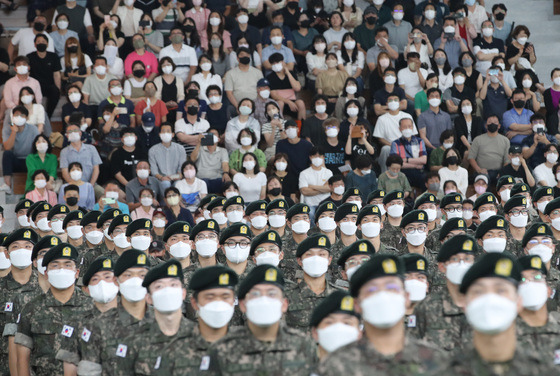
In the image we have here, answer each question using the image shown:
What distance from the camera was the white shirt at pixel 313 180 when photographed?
1337 cm

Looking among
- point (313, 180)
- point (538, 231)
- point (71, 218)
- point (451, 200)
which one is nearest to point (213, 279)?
point (538, 231)

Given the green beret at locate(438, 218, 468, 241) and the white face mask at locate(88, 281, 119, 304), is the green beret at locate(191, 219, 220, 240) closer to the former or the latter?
the white face mask at locate(88, 281, 119, 304)

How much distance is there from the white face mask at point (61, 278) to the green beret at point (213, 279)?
2142mm

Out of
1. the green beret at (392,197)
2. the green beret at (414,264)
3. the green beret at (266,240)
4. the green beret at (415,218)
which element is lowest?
the green beret at (414,264)

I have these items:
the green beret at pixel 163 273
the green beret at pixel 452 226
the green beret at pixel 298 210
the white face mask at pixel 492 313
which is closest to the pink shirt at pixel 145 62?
the green beret at pixel 298 210

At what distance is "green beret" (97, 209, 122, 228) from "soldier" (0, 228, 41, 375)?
1.34 metres

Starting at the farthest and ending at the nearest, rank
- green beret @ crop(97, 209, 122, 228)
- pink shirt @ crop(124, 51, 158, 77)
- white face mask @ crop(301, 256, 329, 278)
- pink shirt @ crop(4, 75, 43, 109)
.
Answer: pink shirt @ crop(124, 51, 158, 77) < pink shirt @ crop(4, 75, 43, 109) < green beret @ crop(97, 209, 122, 228) < white face mask @ crop(301, 256, 329, 278)

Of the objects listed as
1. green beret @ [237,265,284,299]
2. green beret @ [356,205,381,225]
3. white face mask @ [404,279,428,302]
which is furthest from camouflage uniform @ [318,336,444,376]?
green beret @ [356,205,381,225]

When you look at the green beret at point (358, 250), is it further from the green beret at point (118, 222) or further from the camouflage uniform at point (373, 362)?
the green beret at point (118, 222)

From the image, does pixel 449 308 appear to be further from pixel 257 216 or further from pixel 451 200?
pixel 451 200

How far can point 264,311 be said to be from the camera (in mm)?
5547

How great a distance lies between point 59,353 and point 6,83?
26.9ft

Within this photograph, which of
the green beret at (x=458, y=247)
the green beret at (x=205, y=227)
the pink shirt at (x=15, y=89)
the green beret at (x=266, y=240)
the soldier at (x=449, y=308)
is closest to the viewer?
the soldier at (x=449, y=308)

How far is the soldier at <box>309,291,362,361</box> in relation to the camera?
17.5ft
